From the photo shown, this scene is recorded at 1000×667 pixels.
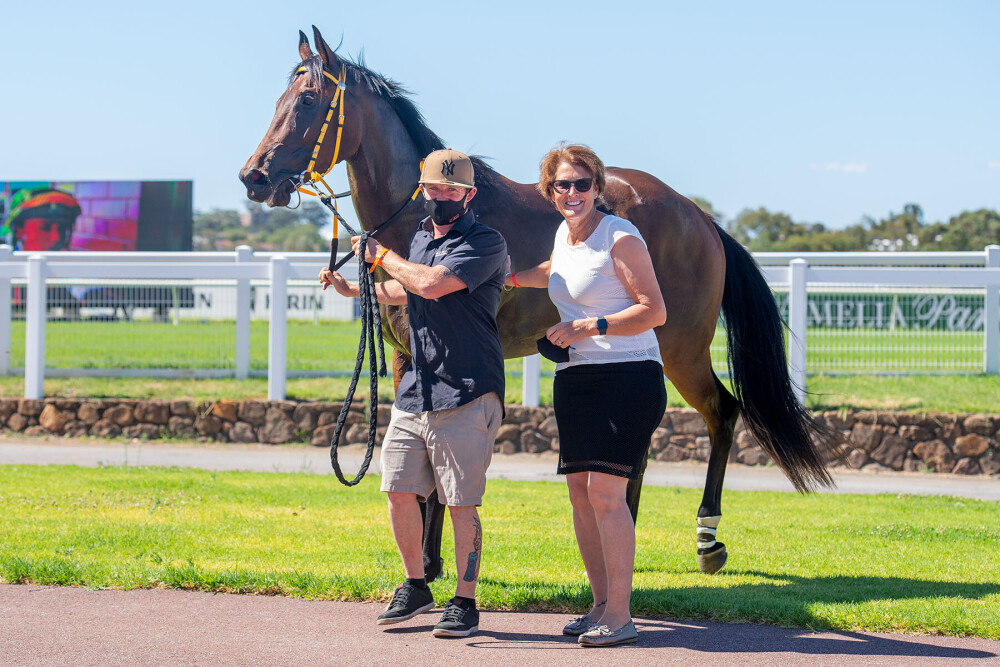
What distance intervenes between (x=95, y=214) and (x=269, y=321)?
3178 centimetres

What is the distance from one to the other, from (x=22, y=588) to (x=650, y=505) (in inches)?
177

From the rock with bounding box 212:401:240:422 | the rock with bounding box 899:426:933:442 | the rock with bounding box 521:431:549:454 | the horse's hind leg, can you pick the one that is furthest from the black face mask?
the rock with bounding box 212:401:240:422

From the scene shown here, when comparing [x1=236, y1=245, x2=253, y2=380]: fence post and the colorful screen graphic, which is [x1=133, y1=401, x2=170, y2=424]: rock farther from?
the colorful screen graphic

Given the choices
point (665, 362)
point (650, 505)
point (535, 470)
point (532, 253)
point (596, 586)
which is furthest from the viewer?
point (535, 470)

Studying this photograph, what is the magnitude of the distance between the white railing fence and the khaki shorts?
6.20 m

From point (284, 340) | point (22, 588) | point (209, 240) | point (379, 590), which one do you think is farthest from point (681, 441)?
point (209, 240)

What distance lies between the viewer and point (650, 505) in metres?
8.09

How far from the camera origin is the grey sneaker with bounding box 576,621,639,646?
420cm

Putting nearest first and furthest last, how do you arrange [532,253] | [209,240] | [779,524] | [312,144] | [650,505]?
[312,144]
[532,253]
[779,524]
[650,505]
[209,240]

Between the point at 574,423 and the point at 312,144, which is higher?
the point at 312,144

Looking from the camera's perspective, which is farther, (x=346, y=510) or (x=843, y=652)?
(x=346, y=510)

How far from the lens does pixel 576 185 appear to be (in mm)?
4336

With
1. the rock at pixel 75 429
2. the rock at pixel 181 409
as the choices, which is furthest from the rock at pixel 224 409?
the rock at pixel 75 429

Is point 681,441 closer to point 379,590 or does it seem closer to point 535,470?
point 535,470
